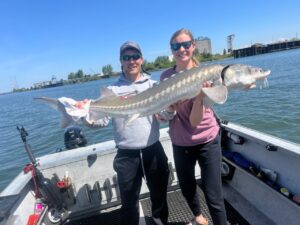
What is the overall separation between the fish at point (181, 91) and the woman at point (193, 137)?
14 cm

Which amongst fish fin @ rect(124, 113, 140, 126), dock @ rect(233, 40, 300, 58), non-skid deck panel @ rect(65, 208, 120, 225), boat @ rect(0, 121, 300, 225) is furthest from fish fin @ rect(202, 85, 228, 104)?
dock @ rect(233, 40, 300, 58)

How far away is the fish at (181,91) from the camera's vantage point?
263 cm

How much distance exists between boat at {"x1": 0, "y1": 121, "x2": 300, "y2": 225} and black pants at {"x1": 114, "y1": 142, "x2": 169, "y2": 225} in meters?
0.92

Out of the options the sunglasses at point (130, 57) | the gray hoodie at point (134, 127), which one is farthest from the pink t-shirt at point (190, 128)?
the sunglasses at point (130, 57)

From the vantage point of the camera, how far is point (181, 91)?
272cm

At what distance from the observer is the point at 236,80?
8.71 feet

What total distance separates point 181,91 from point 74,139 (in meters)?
3.22

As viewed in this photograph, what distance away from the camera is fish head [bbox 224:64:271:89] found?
104 inches

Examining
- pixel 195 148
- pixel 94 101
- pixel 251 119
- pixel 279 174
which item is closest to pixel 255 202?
pixel 279 174

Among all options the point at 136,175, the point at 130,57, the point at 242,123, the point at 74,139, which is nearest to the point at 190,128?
the point at 136,175

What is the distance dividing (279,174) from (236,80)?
64.6 inches

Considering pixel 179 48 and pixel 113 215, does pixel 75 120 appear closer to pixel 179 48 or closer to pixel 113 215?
pixel 179 48

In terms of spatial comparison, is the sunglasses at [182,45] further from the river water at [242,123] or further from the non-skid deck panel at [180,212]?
the river water at [242,123]

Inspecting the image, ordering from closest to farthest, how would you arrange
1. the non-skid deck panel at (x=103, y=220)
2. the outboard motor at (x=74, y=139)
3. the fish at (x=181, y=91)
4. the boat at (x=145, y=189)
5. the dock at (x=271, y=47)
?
the fish at (x=181, y=91) → the boat at (x=145, y=189) → the non-skid deck panel at (x=103, y=220) → the outboard motor at (x=74, y=139) → the dock at (x=271, y=47)
